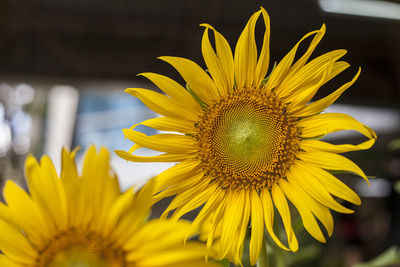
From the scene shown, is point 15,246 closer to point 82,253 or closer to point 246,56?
point 82,253

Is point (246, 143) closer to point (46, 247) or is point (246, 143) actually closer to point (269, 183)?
point (269, 183)

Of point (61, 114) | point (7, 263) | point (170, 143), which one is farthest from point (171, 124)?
point (61, 114)

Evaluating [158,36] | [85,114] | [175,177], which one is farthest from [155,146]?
[85,114]

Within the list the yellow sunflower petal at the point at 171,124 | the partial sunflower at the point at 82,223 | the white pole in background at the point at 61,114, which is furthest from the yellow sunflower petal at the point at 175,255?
the white pole in background at the point at 61,114

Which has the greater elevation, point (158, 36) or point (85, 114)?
point (158, 36)

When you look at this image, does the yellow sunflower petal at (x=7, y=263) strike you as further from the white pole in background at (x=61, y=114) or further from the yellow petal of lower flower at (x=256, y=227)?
the white pole in background at (x=61, y=114)

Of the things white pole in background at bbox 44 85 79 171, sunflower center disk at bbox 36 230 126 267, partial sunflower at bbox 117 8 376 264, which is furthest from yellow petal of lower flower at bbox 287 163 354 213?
white pole in background at bbox 44 85 79 171
